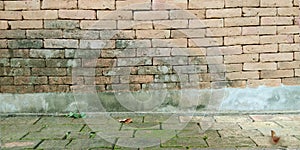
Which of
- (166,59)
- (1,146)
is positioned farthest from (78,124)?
(166,59)

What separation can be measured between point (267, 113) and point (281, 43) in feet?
3.10

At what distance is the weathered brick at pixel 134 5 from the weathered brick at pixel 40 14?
83 centimetres

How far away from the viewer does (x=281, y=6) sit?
4469 mm

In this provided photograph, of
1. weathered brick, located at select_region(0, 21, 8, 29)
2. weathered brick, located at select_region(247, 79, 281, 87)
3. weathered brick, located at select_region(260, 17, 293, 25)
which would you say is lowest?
weathered brick, located at select_region(247, 79, 281, 87)

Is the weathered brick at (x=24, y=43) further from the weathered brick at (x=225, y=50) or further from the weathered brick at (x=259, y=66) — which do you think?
the weathered brick at (x=259, y=66)

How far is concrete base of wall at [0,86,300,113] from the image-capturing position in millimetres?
4516

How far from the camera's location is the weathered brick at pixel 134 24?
4445 mm

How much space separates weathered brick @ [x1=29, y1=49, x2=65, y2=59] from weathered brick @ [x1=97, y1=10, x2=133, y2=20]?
0.70 meters

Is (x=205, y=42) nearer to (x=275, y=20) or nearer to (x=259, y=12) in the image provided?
(x=259, y=12)

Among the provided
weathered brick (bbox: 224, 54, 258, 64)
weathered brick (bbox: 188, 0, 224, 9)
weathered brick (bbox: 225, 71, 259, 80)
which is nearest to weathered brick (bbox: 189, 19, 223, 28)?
weathered brick (bbox: 188, 0, 224, 9)

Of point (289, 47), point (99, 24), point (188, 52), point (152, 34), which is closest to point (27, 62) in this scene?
point (99, 24)

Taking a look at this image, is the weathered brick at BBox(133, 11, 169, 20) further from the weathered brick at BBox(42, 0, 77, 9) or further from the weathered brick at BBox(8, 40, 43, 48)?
the weathered brick at BBox(8, 40, 43, 48)

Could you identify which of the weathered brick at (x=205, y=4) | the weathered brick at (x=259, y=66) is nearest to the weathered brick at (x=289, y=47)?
the weathered brick at (x=259, y=66)

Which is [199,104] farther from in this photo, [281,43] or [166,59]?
[281,43]
